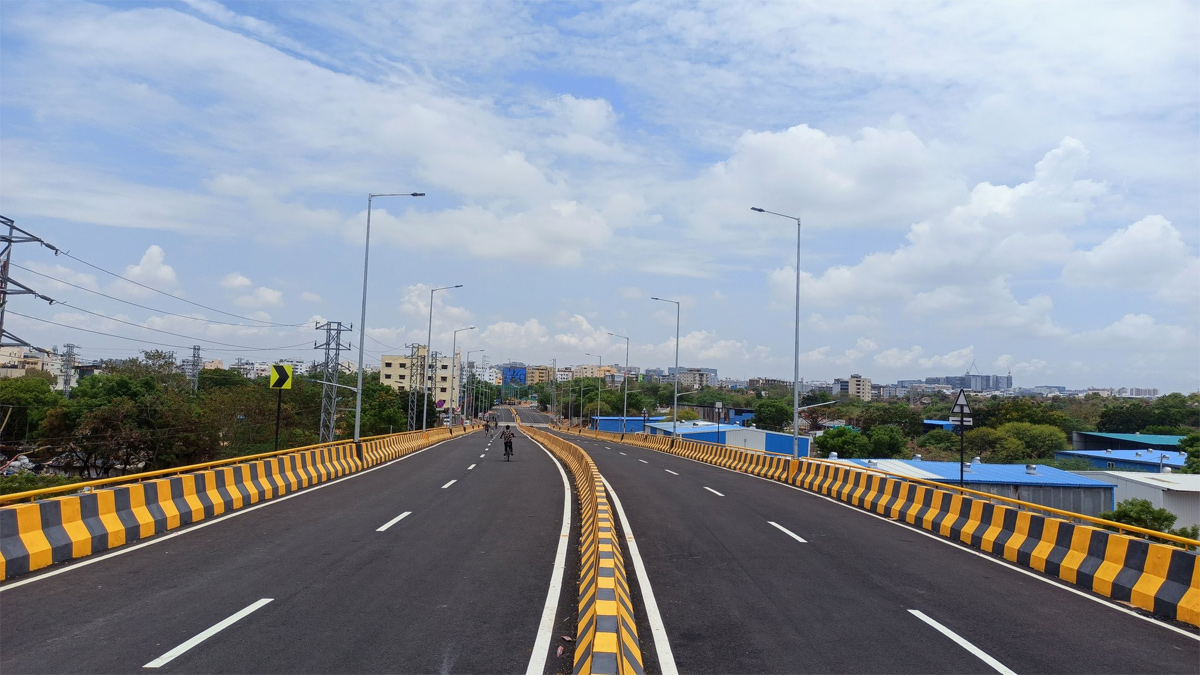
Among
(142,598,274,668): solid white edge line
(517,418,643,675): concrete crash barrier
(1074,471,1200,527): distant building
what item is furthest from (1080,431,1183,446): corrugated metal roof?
(142,598,274,668): solid white edge line

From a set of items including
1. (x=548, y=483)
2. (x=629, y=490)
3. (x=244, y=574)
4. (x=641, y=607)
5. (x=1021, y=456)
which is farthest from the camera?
(x=1021, y=456)

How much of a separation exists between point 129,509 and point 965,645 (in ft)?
37.9

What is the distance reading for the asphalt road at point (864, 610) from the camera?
6961 millimetres

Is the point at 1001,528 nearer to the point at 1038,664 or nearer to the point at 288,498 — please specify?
the point at 1038,664

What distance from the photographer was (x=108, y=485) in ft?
41.4

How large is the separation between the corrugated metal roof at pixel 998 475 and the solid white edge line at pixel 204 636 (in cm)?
3002

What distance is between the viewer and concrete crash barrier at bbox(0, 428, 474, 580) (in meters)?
9.28

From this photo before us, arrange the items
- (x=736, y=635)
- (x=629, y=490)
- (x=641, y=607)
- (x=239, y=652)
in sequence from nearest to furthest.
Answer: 1. (x=239, y=652)
2. (x=736, y=635)
3. (x=641, y=607)
4. (x=629, y=490)

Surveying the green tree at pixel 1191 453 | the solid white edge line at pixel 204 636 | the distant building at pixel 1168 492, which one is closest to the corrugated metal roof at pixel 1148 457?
the green tree at pixel 1191 453

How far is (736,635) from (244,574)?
6126 millimetres

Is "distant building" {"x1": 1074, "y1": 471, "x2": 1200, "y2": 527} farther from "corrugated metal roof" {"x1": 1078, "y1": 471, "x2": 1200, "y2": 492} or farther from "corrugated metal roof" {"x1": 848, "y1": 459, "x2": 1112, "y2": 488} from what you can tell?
"corrugated metal roof" {"x1": 848, "y1": 459, "x2": 1112, "y2": 488}

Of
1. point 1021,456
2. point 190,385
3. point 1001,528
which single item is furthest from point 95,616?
point 190,385

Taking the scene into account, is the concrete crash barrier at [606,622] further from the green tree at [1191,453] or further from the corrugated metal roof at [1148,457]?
the corrugated metal roof at [1148,457]

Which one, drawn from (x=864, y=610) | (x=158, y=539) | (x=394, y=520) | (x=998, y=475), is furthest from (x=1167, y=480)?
(x=158, y=539)
